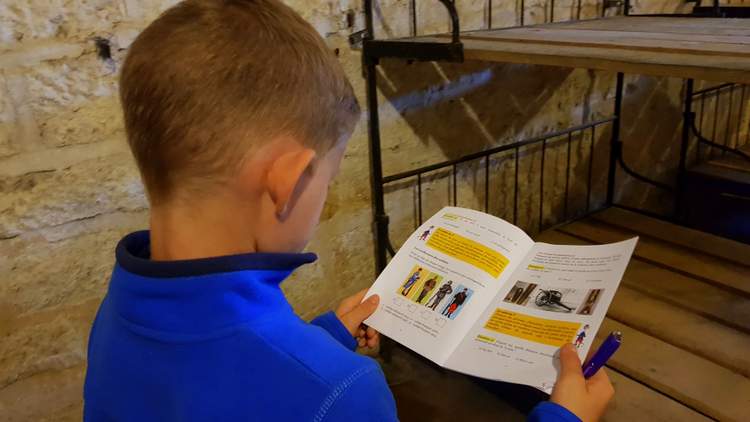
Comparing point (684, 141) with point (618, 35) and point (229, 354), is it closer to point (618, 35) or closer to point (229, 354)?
point (618, 35)

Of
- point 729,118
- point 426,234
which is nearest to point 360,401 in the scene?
point 426,234

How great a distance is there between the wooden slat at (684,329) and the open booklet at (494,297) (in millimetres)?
403

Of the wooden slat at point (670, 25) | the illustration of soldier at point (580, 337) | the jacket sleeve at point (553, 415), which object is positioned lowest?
the jacket sleeve at point (553, 415)

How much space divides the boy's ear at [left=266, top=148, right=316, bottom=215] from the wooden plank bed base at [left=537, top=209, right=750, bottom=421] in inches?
28.1

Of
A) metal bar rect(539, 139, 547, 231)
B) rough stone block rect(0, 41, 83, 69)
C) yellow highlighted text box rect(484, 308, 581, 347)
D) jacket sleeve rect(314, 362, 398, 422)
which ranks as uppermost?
rough stone block rect(0, 41, 83, 69)

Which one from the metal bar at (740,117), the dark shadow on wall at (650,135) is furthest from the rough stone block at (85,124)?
the metal bar at (740,117)

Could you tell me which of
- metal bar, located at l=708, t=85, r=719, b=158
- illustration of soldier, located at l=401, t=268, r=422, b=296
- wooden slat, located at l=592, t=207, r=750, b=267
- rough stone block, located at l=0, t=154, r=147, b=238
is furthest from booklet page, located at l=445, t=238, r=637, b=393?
metal bar, located at l=708, t=85, r=719, b=158

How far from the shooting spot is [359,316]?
2.70ft

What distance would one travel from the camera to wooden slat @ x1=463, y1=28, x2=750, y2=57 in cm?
83

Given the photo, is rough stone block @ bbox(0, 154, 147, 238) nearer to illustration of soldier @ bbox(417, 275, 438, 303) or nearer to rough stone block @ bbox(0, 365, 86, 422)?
rough stone block @ bbox(0, 365, 86, 422)

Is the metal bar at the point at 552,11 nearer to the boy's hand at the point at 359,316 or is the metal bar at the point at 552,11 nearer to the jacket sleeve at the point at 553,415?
the boy's hand at the point at 359,316

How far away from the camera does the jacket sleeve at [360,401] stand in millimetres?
461

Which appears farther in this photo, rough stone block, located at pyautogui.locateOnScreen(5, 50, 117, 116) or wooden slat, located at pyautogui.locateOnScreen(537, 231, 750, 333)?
wooden slat, located at pyautogui.locateOnScreen(537, 231, 750, 333)

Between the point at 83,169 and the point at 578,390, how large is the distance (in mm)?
749
